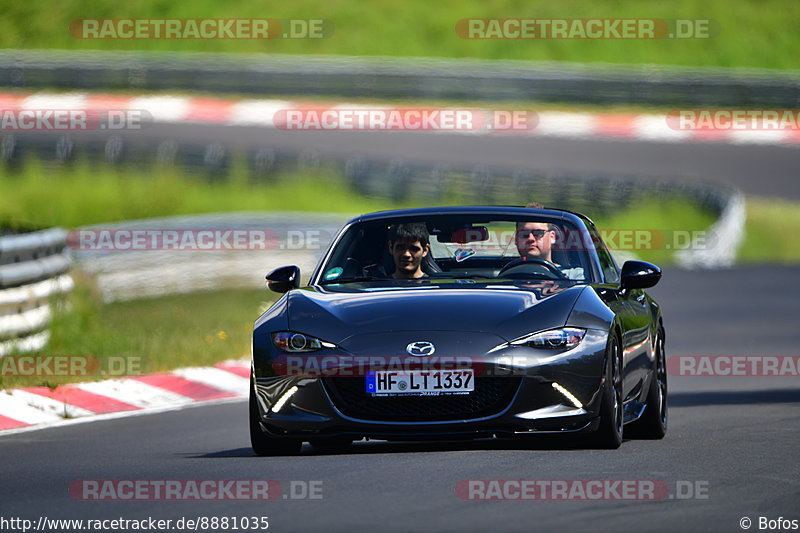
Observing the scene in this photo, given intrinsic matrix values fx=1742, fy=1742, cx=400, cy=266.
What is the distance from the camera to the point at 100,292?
18625 mm

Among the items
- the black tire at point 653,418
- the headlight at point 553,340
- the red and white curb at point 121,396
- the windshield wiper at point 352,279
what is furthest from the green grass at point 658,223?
the headlight at point 553,340

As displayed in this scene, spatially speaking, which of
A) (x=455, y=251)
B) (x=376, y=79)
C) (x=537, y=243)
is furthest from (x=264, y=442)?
(x=376, y=79)

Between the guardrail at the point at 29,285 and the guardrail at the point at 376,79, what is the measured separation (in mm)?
19643

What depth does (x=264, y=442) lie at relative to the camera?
8672 millimetres

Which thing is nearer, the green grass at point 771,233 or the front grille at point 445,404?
the front grille at point 445,404

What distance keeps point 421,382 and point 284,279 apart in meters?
1.57

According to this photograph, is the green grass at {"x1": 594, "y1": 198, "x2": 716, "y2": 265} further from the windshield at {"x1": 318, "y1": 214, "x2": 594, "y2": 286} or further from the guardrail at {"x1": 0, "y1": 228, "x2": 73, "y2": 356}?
the windshield at {"x1": 318, "y1": 214, "x2": 594, "y2": 286}

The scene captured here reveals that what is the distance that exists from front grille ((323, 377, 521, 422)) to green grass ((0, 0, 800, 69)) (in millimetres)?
32967

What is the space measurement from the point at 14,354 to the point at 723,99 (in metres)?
22.5

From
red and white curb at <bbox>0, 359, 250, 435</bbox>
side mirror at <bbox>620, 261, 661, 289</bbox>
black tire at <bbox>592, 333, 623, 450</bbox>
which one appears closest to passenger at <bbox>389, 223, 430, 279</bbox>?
side mirror at <bbox>620, 261, 661, 289</bbox>

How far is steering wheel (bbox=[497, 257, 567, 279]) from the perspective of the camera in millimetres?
9336

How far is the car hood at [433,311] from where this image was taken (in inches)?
324

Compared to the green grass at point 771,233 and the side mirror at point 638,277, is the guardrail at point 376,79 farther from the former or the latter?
the side mirror at point 638,277

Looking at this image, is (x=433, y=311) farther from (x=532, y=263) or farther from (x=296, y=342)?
(x=532, y=263)
